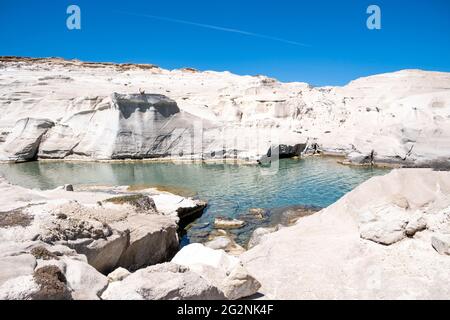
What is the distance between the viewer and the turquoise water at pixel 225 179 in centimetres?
2136

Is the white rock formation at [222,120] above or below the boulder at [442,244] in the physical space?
above

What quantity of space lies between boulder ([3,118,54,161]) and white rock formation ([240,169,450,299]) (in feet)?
125

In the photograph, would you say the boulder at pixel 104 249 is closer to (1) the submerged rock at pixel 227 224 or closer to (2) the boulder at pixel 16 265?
(2) the boulder at pixel 16 265

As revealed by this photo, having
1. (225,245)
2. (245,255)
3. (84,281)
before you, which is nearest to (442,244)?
(245,255)

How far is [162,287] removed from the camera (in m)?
5.66

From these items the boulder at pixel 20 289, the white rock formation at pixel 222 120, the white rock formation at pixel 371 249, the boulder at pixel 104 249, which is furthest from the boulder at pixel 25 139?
the boulder at pixel 20 289

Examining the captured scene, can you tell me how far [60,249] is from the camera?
7.68 metres

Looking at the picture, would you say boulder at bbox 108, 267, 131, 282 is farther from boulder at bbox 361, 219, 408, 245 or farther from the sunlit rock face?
the sunlit rock face

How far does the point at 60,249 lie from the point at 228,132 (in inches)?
1434

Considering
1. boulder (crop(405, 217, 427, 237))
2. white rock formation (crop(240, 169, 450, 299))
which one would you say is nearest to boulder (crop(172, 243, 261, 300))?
white rock formation (crop(240, 169, 450, 299))

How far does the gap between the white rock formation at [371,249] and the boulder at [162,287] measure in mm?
2114

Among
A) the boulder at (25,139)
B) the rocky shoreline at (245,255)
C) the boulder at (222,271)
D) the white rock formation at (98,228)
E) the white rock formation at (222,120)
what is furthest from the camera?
the boulder at (25,139)

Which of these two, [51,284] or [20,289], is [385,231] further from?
[20,289]
